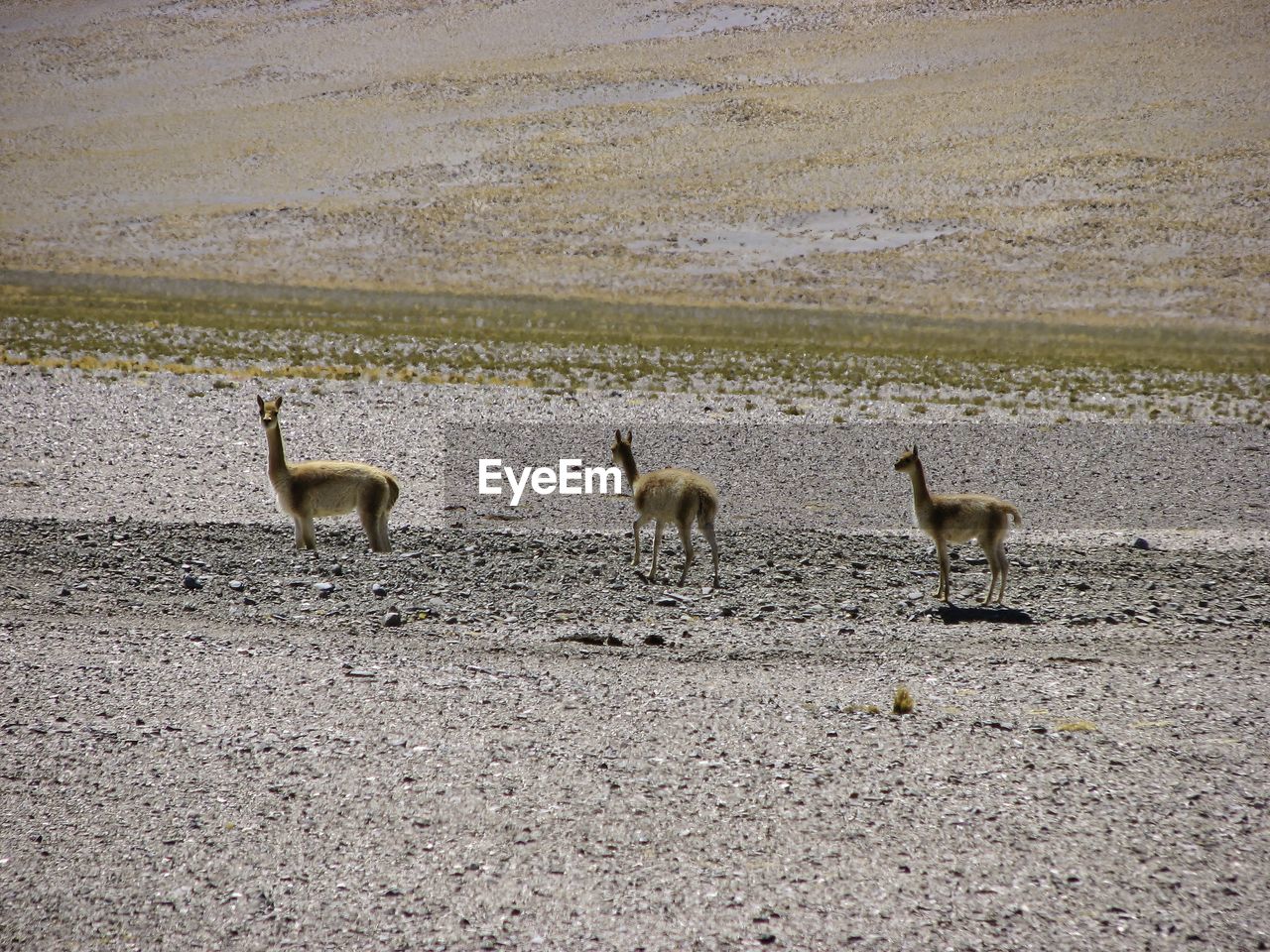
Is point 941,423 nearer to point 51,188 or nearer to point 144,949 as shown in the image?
point 144,949

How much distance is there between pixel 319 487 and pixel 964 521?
4789 mm

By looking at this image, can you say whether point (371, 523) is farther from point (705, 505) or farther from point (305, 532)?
point (705, 505)

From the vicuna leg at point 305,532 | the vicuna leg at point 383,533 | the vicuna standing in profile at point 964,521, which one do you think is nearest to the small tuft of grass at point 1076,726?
the vicuna standing in profile at point 964,521

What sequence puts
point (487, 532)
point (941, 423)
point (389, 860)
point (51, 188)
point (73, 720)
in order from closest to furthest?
point (389, 860) < point (73, 720) < point (487, 532) < point (941, 423) < point (51, 188)

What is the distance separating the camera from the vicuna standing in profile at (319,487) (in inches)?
384

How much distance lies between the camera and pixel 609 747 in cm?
626

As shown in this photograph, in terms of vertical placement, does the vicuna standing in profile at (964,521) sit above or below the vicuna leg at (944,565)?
above

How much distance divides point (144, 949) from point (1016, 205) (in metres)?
87.1

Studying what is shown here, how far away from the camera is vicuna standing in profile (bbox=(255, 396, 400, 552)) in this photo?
9766mm

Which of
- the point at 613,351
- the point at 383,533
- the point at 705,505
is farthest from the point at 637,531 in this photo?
the point at 613,351

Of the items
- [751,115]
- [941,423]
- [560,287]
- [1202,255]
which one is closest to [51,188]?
[560,287]

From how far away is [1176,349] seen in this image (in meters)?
45.8

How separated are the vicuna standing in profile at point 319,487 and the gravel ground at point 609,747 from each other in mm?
413

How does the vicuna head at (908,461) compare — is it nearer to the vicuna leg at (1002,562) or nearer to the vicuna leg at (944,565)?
the vicuna leg at (944,565)
